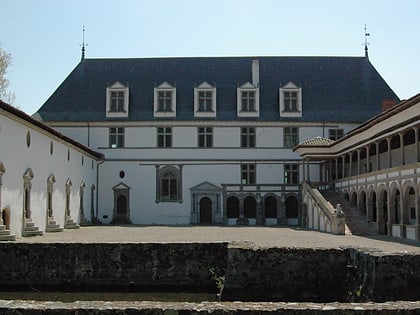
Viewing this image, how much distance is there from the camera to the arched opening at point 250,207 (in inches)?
1527

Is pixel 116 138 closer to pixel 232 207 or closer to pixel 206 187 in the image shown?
pixel 206 187

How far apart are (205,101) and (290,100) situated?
19.9 feet

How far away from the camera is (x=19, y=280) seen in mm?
16062

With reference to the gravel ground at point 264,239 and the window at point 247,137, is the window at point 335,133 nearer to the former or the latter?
the window at point 247,137

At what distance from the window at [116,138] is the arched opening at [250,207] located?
9.59 metres

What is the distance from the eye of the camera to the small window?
39906mm

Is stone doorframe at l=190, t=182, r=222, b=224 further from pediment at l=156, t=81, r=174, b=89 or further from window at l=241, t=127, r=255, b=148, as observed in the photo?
pediment at l=156, t=81, r=174, b=89

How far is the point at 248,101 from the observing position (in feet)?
132

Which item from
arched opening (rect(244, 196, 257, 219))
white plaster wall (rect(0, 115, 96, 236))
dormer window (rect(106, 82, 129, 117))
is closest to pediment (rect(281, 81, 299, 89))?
arched opening (rect(244, 196, 257, 219))

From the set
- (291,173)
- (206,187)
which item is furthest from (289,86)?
(206,187)

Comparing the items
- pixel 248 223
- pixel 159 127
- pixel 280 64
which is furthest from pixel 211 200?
pixel 280 64

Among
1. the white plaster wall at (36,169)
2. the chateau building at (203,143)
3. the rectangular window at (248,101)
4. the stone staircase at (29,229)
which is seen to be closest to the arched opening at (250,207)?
the chateau building at (203,143)

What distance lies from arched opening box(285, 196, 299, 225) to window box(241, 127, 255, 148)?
15.1ft

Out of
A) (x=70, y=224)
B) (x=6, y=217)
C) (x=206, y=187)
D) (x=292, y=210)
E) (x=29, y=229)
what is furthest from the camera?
(x=206, y=187)
